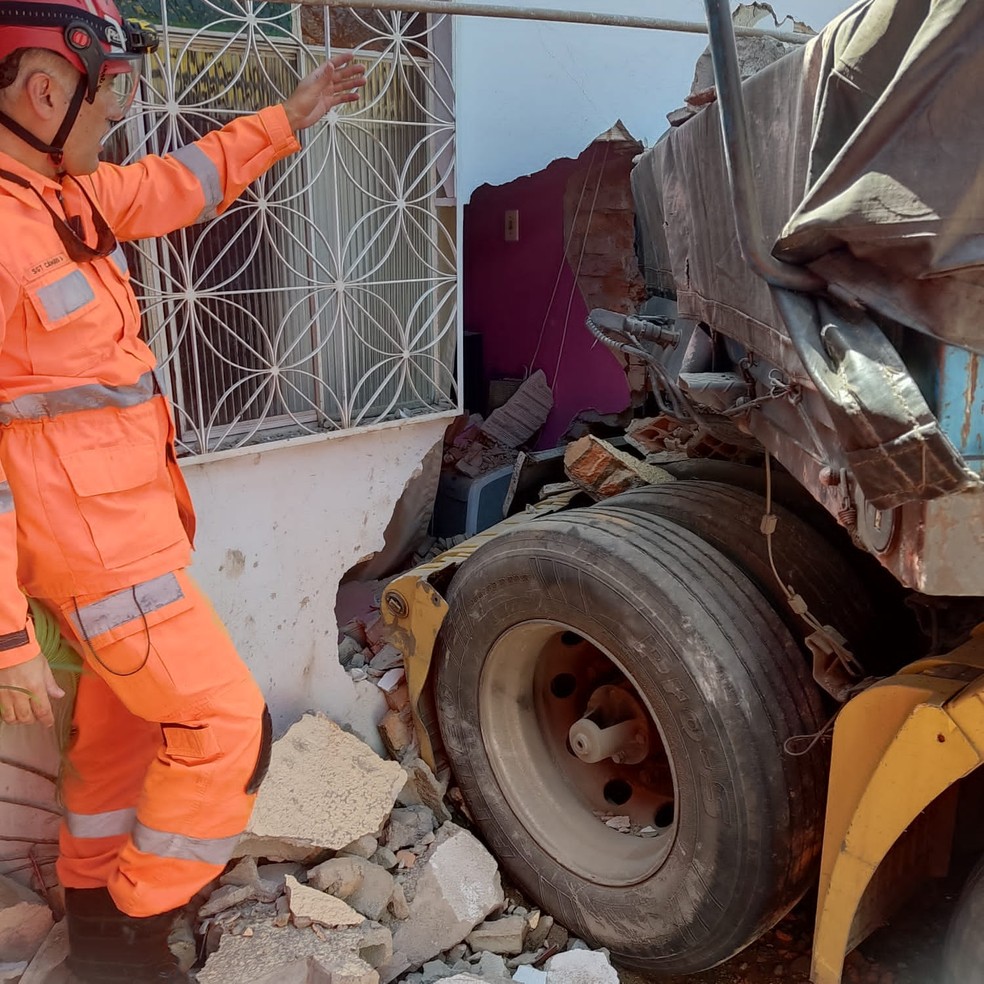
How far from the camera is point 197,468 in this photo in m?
3.18

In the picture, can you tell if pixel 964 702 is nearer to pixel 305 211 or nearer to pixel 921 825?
pixel 921 825

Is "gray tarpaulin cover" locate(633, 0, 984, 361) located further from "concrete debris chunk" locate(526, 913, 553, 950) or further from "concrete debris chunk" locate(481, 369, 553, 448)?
"concrete debris chunk" locate(481, 369, 553, 448)

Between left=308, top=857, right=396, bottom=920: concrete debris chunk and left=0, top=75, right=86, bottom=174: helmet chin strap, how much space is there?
2100 mm

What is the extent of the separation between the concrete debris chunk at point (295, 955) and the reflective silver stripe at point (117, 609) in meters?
1.05

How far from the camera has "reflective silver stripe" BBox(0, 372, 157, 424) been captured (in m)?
2.02

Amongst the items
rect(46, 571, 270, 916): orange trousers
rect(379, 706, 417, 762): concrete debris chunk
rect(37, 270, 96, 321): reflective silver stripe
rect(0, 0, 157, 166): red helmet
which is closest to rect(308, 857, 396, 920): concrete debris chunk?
rect(46, 571, 270, 916): orange trousers

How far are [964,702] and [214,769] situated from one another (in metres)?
1.68

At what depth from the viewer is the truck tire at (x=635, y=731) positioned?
2.53 m

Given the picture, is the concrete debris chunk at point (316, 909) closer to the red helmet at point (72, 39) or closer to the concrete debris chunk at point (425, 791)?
the concrete debris chunk at point (425, 791)

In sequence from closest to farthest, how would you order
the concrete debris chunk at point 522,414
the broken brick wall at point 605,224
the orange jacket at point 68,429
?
1. the orange jacket at point 68,429
2. the broken brick wall at point 605,224
3. the concrete debris chunk at point 522,414

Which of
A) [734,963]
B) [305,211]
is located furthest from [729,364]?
[734,963]

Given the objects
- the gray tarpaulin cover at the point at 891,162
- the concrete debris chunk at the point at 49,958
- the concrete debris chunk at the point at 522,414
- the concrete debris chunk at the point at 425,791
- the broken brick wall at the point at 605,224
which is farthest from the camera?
the concrete debris chunk at the point at 522,414

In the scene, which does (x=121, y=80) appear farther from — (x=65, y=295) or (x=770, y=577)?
(x=770, y=577)

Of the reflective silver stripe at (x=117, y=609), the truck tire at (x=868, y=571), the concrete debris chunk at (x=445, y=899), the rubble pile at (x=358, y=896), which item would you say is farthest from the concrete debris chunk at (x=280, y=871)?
the truck tire at (x=868, y=571)
